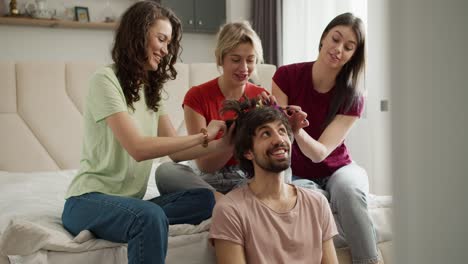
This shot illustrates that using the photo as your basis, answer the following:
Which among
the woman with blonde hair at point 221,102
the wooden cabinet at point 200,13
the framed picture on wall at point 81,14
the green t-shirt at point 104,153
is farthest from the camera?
the wooden cabinet at point 200,13

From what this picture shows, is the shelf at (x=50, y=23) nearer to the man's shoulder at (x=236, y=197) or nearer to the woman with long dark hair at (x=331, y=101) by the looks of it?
the woman with long dark hair at (x=331, y=101)

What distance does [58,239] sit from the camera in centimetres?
→ 162

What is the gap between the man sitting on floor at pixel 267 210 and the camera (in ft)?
5.61

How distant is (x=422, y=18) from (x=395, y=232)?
127 millimetres

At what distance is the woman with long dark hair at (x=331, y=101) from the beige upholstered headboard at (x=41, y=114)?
83 cm

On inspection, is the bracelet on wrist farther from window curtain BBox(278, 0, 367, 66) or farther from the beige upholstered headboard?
window curtain BBox(278, 0, 367, 66)

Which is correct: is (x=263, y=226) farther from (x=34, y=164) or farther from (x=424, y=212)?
(x=34, y=164)

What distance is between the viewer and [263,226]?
1.74 m

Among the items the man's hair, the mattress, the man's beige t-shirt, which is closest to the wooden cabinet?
the mattress

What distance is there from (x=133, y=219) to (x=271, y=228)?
19.1 inches

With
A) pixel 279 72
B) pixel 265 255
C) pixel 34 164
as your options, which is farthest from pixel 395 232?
pixel 34 164

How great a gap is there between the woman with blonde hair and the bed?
262 millimetres

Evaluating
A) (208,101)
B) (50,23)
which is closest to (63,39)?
(50,23)

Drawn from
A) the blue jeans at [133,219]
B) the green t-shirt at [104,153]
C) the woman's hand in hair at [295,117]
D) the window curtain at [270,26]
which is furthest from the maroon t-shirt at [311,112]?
the window curtain at [270,26]
